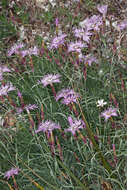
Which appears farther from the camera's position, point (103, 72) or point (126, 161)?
point (103, 72)

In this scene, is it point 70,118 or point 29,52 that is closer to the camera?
point 70,118

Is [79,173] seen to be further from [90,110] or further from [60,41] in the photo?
[60,41]

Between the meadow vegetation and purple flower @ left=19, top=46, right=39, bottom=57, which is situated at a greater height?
purple flower @ left=19, top=46, right=39, bottom=57

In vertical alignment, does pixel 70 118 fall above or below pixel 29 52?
below

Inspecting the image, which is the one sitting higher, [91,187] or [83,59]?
[83,59]

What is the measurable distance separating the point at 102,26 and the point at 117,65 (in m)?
0.51

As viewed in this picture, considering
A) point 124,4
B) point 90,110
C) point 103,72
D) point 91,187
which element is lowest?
point 91,187

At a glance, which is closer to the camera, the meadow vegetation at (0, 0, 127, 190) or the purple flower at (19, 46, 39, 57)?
the meadow vegetation at (0, 0, 127, 190)

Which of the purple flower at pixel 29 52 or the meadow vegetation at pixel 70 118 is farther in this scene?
the purple flower at pixel 29 52

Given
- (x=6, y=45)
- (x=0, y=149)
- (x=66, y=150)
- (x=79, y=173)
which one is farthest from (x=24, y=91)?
(x=6, y=45)

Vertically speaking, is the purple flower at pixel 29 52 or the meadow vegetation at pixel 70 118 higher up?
the purple flower at pixel 29 52

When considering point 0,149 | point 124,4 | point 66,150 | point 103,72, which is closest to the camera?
point 66,150

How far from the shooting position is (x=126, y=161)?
1.99m

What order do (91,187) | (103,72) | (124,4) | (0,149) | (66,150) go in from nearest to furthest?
1. (91,187)
2. (66,150)
3. (0,149)
4. (103,72)
5. (124,4)
